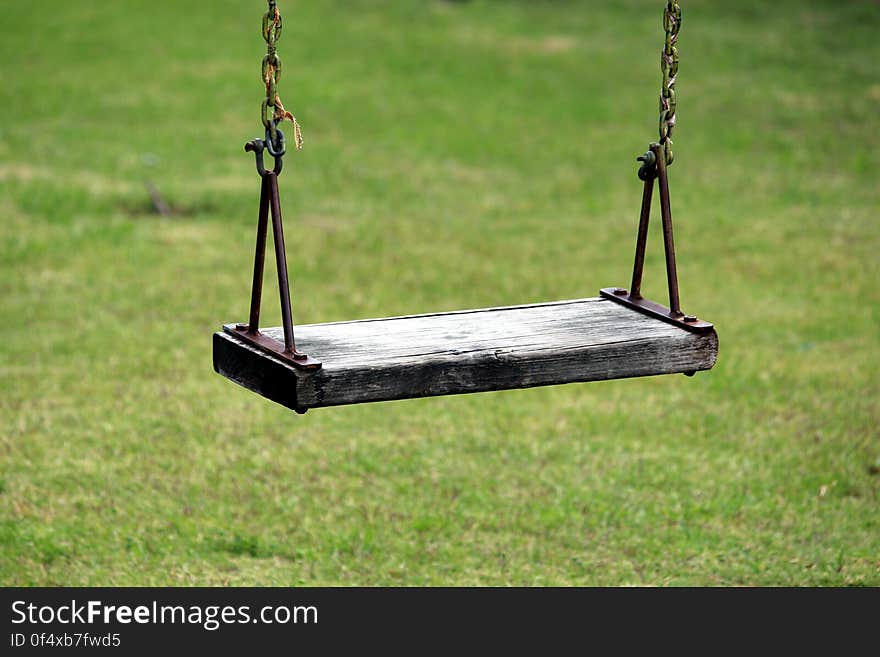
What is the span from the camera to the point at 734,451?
6.29m

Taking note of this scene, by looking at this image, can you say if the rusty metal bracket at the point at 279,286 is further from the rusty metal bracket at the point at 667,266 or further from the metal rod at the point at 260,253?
the rusty metal bracket at the point at 667,266

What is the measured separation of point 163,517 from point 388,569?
3.46ft

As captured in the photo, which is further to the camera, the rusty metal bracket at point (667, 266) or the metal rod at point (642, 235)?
the metal rod at point (642, 235)

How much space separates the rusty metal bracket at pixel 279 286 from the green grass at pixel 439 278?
6.05 ft

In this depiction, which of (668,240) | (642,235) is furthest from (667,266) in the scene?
(642,235)

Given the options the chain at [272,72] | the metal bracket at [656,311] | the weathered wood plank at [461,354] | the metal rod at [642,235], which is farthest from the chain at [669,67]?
the chain at [272,72]

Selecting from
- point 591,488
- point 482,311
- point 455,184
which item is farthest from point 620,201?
point 482,311

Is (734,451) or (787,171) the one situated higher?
(787,171)

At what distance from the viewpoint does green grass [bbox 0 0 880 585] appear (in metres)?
5.38

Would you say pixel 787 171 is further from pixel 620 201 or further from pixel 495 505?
pixel 495 505

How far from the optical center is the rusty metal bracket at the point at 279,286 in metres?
3.10

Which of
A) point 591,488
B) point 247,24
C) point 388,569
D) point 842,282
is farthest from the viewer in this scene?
point 247,24

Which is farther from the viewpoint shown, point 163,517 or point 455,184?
point 455,184

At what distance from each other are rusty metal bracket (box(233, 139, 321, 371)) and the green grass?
1.84m
